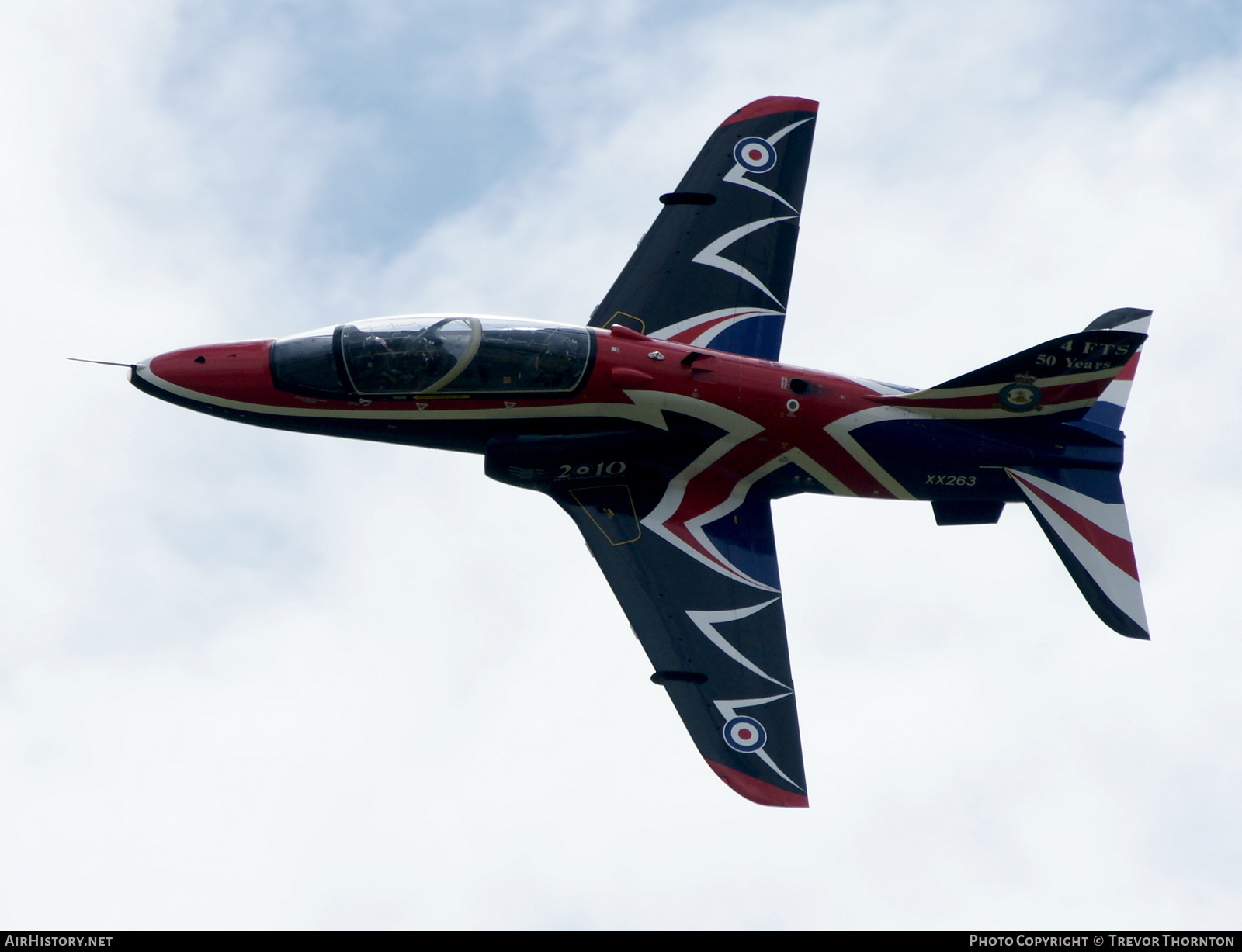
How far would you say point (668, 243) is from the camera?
29.0 m

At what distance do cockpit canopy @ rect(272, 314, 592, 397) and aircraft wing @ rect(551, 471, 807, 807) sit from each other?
223 centimetres

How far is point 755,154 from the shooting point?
29688mm

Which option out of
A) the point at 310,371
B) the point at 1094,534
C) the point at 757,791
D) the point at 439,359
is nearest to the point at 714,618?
the point at 757,791

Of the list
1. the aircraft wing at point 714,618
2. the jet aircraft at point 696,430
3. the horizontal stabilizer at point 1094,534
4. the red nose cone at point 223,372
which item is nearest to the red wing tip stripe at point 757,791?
the aircraft wing at point 714,618

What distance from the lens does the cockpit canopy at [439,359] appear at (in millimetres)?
26906

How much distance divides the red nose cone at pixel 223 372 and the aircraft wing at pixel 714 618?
5553mm

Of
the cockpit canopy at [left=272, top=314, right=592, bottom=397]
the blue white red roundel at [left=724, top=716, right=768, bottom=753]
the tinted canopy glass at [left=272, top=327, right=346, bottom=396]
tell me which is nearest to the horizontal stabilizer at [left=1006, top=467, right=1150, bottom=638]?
the blue white red roundel at [left=724, top=716, right=768, bottom=753]

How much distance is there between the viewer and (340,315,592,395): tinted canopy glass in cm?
2691

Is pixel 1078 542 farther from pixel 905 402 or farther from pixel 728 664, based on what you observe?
pixel 728 664

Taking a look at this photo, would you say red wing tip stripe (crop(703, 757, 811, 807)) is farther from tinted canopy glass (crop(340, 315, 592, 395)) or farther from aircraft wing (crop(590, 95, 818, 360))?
aircraft wing (crop(590, 95, 818, 360))

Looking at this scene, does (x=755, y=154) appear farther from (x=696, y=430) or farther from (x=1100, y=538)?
(x=1100, y=538)

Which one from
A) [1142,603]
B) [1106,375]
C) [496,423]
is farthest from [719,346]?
[1142,603]

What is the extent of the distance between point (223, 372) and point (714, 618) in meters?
9.62

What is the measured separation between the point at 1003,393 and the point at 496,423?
8.85 meters
